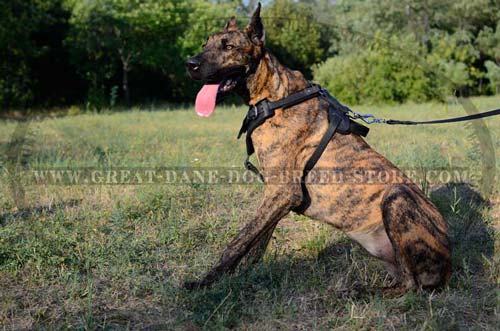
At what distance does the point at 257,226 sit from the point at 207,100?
3.13 ft

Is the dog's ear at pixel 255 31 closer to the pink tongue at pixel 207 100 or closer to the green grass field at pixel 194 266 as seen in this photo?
→ the pink tongue at pixel 207 100

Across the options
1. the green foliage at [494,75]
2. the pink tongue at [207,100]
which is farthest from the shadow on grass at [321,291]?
the green foliage at [494,75]

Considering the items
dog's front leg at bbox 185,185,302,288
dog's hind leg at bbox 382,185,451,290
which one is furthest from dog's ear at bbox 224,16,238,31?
dog's hind leg at bbox 382,185,451,290

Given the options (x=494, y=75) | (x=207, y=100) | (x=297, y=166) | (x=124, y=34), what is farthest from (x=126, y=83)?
(x=297, y=166)

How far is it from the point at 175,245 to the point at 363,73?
737 inches

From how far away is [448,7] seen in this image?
28.0 metres

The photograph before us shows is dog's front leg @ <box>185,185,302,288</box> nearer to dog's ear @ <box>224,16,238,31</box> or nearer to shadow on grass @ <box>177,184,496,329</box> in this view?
shadow on grass @ <box>177,184,496,329</box>

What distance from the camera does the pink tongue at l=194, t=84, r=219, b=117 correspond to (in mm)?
3602

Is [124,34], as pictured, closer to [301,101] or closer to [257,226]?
[301,101]

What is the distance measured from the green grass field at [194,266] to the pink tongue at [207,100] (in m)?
1.19

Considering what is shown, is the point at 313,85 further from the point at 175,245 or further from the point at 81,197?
the point at 81,197

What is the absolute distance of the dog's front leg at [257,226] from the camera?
139 inches

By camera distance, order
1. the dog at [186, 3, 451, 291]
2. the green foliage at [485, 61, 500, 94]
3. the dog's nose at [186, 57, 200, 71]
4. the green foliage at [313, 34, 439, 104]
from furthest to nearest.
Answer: the green foliage at [485, 61, 500, 94], the green foliage at [313, 34, 439, 104], the dog's nose at [186, 57, 200, 71], the dog at [186, 3, 451, 291]

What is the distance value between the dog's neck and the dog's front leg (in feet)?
2.20
